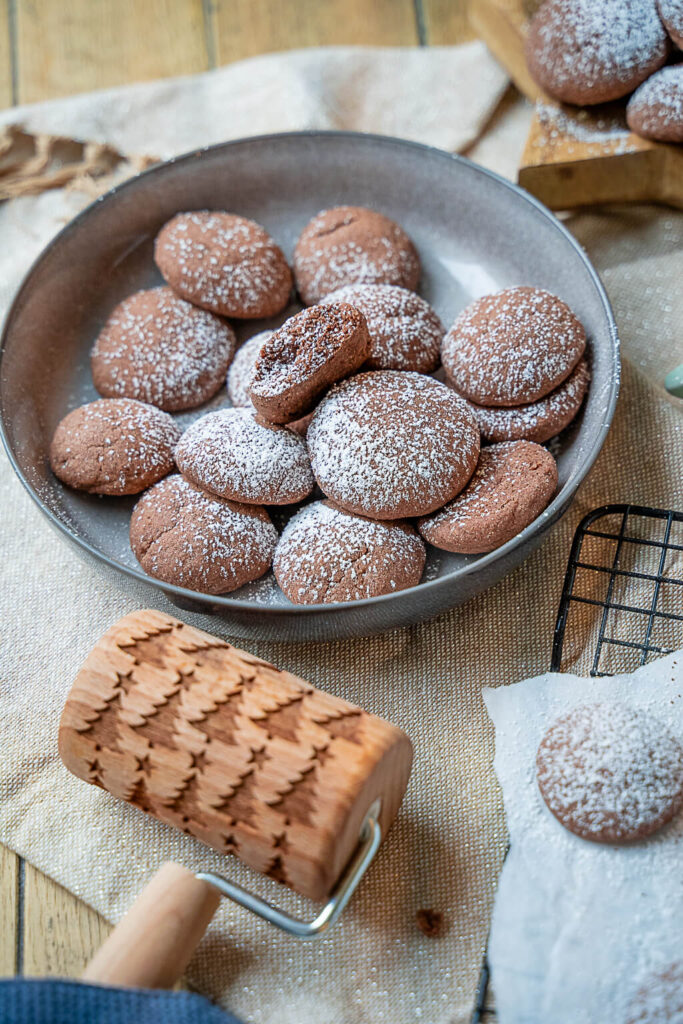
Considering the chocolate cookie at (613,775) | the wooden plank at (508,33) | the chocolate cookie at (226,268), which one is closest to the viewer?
the chocolate cookie at (613,775)

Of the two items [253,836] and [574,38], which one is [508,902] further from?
[574,38]

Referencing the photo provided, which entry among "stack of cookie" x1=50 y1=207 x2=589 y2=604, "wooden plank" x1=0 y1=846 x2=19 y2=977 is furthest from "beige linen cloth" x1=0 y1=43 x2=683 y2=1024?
"stack of cookie" x1=50 y1=207 x2=589 y2=604

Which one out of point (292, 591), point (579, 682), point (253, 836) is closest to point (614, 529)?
point (579, 682)

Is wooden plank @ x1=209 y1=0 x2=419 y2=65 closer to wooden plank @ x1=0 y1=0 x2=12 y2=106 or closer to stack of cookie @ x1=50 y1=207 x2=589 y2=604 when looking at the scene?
wooden plank @ x1=0 y1=0 x2=12 y2=106

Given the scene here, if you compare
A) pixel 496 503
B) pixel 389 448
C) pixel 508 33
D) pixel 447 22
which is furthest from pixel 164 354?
pixel 447 22

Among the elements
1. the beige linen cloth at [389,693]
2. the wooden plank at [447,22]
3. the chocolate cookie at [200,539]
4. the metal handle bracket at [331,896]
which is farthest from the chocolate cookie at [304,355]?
the wooden plank at [447,22]

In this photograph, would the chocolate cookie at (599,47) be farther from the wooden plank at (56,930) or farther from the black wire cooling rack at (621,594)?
the wooden plank at (56,930)
